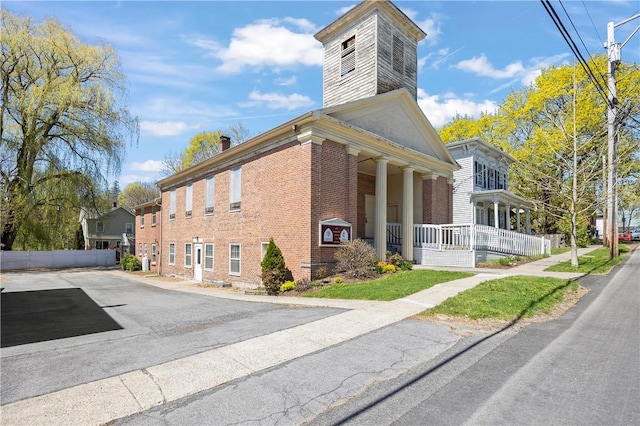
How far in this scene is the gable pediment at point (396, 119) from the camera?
14586 millimetres

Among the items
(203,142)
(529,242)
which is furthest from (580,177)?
(203,142)

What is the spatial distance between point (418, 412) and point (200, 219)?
18.9 metres

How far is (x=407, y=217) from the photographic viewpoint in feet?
56.9

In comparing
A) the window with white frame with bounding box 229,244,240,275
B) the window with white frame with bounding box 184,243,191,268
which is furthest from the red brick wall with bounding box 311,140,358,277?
the window with white frame with bounding box 184,243,191,268

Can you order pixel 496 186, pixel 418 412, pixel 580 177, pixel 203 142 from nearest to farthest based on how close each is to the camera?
pixel 418 412 < pixel 580 177 < pixel 496 186 < pixel 203 142

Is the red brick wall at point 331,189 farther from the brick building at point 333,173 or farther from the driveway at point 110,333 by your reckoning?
the driveway at point 110,333

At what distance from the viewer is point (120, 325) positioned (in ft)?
25.8

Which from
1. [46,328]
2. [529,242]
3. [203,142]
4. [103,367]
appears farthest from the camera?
[203,142]

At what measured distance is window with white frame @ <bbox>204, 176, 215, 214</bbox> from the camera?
772 inches

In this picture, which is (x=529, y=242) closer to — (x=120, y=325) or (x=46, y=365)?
(x=120, y=325)

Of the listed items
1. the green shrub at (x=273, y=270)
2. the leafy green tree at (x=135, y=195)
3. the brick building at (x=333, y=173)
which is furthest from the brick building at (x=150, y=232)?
the leafy green tree at (x=135, y=195)

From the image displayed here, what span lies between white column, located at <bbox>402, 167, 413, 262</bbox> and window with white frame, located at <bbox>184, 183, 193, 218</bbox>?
12894mm

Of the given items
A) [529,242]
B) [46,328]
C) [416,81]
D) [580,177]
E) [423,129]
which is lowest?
[46,328]

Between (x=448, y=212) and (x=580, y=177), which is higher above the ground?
(x=580, y=177)
